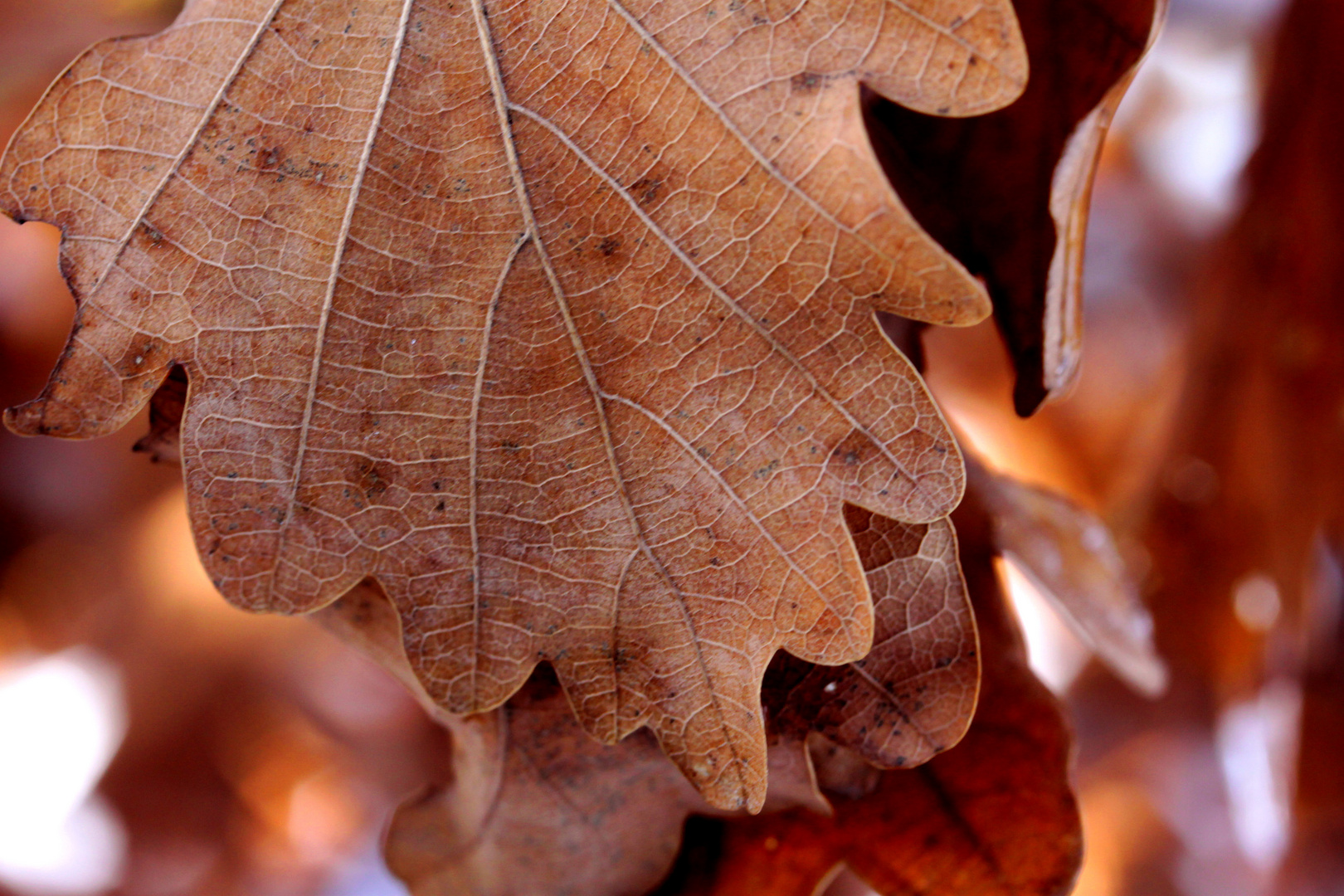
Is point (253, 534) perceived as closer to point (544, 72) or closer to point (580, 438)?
point (580, 438)

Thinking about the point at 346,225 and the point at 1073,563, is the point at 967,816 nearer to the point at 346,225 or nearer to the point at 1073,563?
the point at 1073,563

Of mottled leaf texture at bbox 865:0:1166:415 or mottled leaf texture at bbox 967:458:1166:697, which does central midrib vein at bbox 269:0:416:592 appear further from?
mottled leaf texture at bbox 967:458:1166:697

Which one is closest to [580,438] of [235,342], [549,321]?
[549,321]

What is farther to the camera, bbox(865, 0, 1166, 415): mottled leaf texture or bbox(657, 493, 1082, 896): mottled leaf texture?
bbox(657, 493, 1082, 896): mottled leaf texture

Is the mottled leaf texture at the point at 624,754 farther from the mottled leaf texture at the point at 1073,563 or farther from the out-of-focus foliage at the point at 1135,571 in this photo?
the out-of-focus foliage at the point at 1135,571

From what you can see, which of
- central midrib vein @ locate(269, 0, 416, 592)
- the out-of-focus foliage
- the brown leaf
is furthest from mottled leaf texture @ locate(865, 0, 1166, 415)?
the out-of-focus foliage
